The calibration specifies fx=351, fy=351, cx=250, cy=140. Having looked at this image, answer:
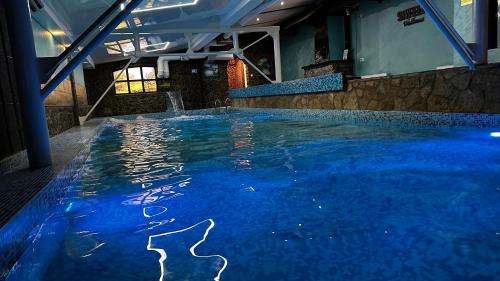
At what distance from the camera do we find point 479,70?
455 centimetres

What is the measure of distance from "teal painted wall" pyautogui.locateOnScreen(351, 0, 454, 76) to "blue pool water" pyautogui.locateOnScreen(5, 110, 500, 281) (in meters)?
7.02

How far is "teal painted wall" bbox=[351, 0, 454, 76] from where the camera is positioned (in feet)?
32.1

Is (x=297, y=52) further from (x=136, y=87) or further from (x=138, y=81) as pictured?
(x=136, y=87)

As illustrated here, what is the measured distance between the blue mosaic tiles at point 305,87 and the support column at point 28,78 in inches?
226

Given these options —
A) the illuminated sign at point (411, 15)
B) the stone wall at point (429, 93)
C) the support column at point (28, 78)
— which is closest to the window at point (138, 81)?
the illuminated sign at point (411, 15)

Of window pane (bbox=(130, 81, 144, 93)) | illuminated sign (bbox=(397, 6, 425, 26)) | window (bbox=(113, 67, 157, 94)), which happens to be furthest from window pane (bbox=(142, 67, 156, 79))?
illuminated sign (bbox=(397, 6, 425, 26))

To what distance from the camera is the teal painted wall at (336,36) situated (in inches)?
537

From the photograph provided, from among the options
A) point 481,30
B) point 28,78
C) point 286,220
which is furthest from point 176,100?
point 286,220

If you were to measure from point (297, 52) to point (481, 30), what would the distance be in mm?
13182

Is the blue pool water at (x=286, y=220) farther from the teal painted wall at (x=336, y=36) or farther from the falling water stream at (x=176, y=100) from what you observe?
the falling water stream at (x=176, y=100)

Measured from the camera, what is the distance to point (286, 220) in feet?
6.45

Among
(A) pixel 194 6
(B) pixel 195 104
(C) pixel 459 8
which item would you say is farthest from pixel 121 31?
(B) pixel 195 104

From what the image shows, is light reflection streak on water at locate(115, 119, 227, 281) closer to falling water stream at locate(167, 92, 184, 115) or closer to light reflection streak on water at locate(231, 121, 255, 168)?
light reflection streak on water at locate(231, 121, 255, 168)

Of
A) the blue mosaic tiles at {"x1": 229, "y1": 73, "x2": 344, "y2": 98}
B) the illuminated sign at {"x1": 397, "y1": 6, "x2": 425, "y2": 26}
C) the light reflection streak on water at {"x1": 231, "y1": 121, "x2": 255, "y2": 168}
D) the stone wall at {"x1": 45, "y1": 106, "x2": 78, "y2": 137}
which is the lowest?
the light reflection streak on water at {"x1": 231, "y1": 121, "x2": 255, "y2": 168}
